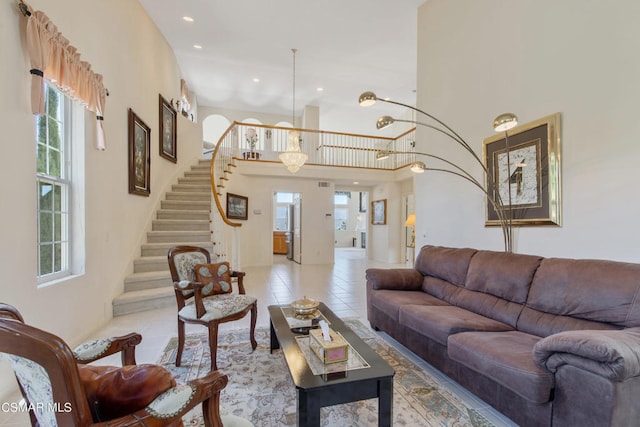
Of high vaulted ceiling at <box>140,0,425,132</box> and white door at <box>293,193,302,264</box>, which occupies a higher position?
high vaulted ceiling at <box>140,0,425,132</box>

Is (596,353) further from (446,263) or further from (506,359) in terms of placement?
(446,263)

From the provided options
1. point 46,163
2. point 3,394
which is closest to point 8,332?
point 3,394

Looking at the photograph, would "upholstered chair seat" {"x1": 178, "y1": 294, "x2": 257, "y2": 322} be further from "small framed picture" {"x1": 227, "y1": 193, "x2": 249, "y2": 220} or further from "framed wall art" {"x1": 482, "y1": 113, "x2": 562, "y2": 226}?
"small framed picture" {"x1": 227, "y1": 193, "x2": 249, "y2": 220}

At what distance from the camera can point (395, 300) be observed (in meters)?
2.93

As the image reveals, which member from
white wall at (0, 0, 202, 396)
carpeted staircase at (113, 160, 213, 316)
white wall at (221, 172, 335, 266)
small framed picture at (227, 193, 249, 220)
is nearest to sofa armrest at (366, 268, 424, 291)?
carpeted staircase at (113, 160, 213, 316)

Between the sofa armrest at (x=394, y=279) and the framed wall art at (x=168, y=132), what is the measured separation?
187 inches

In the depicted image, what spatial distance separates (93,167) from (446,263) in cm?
404

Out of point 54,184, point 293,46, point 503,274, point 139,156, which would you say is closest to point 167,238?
point 139,156

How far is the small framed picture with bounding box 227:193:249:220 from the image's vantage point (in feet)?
23.3

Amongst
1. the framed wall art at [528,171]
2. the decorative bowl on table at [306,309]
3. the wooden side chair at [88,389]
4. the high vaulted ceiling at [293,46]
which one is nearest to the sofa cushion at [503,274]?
the framed wall art at [528,171]

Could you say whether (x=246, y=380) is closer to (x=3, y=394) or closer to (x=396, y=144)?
(x=3, y=394)

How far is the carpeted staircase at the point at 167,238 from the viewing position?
3951 millimetres

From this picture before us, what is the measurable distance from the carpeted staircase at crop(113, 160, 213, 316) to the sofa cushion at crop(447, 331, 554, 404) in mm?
3702

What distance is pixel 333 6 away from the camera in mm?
4766
